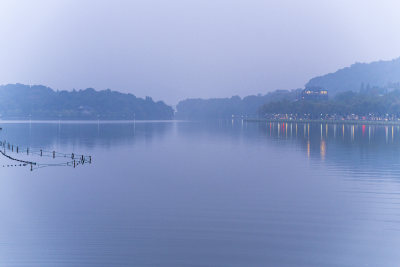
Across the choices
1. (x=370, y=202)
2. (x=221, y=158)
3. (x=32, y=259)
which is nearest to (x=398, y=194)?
(x=370, y=202)

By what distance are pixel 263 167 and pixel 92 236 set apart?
28.7 m

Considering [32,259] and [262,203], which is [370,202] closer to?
[262,203]

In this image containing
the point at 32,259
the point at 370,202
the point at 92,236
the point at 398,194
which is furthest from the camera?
the point at 398,194

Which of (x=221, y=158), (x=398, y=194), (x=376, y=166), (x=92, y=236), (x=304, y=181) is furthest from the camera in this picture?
(x=221, y=158)

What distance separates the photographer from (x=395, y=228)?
71.6 feet

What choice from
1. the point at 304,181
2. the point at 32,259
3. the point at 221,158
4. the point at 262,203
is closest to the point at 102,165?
the point at 221,158

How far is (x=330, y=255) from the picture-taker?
18.0 meters

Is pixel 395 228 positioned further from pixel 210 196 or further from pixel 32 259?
pixel 32 259

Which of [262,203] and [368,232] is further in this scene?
[262,203]

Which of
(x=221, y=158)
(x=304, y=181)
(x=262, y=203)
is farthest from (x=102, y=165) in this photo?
(x=262, y=203)

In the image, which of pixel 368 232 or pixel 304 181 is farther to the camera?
pixel 304 181

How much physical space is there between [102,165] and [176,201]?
2220 cm

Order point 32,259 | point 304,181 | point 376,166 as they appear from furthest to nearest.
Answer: point 376,166
point 304,181
point 32,259

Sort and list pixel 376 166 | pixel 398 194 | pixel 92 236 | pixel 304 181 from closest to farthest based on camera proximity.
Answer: pixel 92 236 → pixel 398 194 → pixel 304 181 → pixel 376 166
